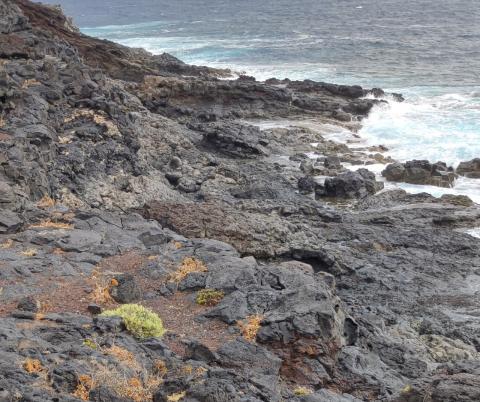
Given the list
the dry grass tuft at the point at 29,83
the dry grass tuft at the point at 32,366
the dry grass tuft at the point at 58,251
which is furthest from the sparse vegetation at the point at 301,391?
the dry grass tuft at the point at 29,83

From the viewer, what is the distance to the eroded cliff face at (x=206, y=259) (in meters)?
10.7

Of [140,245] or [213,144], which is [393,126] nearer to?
[213,144]

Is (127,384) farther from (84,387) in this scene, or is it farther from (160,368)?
(160,368)

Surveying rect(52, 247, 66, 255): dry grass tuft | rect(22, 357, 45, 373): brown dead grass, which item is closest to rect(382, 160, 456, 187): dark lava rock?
rect(52, 247, 66, 255): dry grass tuft

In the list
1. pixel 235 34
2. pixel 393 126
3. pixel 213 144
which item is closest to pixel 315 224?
pixel 213 144

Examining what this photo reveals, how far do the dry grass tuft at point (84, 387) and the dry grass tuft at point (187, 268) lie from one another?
545 cm

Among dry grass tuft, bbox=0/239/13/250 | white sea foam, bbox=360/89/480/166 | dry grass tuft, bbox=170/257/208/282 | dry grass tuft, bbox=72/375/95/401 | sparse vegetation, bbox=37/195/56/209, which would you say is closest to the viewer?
dry grass tuft, bbox=72/375/95/401

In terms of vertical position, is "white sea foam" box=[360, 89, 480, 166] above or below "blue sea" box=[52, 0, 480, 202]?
below

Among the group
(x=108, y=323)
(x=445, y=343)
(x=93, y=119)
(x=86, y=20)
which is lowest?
(x=445, y=343)

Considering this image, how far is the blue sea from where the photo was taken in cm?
4028

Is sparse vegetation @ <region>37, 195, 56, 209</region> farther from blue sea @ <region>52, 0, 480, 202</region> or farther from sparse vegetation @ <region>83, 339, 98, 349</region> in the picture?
blue sea @ <region>52, 0, 480, 202</region>

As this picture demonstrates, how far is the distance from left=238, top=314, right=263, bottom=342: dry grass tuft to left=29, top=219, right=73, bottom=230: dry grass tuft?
638 cm

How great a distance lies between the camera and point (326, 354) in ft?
40.8

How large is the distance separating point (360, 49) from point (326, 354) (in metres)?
61.1
